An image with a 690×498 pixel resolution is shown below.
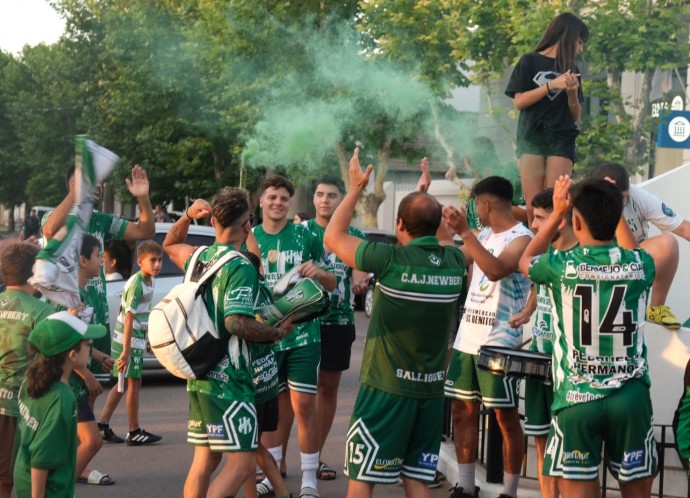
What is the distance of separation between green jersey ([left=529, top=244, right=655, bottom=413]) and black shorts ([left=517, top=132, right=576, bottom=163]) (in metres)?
3.11

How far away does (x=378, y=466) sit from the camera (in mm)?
5676

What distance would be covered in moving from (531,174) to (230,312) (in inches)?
142

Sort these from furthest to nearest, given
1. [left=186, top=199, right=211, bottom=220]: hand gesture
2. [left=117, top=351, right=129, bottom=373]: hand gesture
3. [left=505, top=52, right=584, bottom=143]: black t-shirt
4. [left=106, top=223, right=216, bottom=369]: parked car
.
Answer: [left=106, top=223, right=216, bottom=369]: parked car < [left=117, top=351, right=129, bottom=373]: hand gesture < [left=505, top=52, right=584, bottom=143]: black t-shirt < [left=186, top=199, right=211, bottom=220]: hand gesture

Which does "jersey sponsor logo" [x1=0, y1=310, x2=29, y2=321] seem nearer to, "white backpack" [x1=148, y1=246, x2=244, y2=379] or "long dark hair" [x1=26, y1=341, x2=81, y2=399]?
"long dark hair" [x1=26, y1=341, x2=81, y2=399]

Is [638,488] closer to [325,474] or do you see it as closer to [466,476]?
[466,476]

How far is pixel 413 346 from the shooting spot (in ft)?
18.7

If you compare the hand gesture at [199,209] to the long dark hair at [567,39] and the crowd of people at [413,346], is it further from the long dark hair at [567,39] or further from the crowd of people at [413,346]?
the long dark hair at [567,39]

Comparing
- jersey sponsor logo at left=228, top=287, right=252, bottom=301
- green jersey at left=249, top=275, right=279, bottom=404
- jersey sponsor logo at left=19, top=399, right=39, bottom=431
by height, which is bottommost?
jersey sponsor logo at left=19, top=399, right=39, bottom=431

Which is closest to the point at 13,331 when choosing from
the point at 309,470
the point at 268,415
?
the point at 268,415

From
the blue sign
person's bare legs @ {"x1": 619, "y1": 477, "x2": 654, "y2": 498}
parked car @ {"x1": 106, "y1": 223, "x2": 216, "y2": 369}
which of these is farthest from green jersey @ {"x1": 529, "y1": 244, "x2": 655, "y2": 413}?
parked car @ {"x1": 106, "y1": 223, "x2": 216, "y2": 369}

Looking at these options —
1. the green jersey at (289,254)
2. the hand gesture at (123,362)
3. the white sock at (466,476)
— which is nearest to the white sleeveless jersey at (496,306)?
the white sock at (466,476)

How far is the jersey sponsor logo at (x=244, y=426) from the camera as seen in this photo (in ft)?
19.0

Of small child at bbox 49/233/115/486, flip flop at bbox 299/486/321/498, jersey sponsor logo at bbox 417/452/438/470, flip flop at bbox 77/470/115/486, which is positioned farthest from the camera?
flip flop at bbox 77/470/115/486

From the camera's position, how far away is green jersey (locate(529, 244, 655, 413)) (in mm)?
5199
